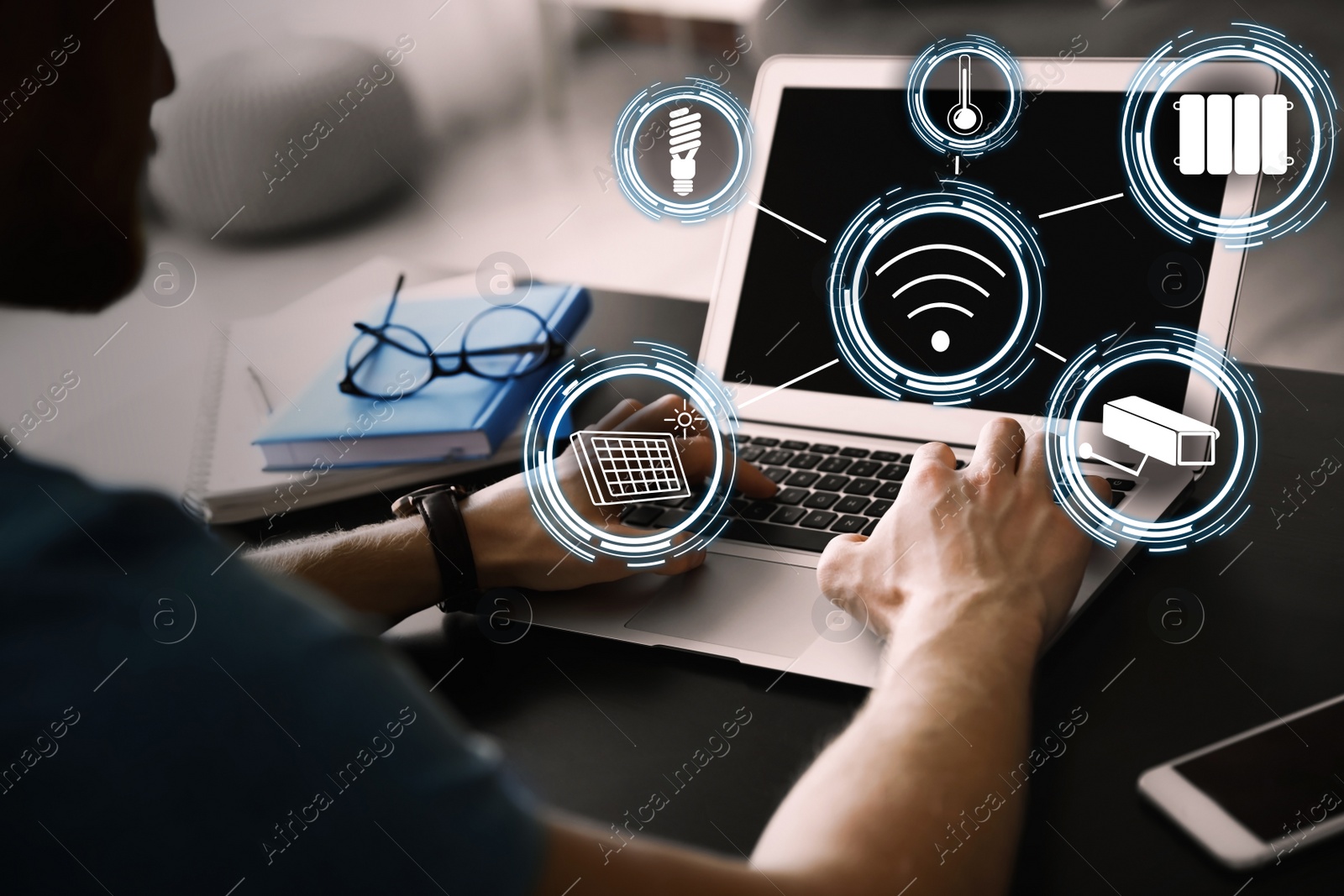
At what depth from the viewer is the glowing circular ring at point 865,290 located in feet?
2.92

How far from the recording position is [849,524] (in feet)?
2.67

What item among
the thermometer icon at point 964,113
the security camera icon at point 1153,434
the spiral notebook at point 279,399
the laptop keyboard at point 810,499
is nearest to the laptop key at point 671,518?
the laptop keyboard at point 810,499

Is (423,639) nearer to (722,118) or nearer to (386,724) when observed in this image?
(386,724)

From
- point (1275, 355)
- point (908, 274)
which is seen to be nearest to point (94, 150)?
point (908, 274)

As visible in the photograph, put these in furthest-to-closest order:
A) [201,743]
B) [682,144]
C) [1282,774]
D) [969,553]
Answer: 1. [682,144]
2. [969,553]
3. [1282,774]
4. [201,743]

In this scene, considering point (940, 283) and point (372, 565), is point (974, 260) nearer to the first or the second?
point (940, 283)

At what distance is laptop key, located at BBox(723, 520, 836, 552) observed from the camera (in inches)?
31.6

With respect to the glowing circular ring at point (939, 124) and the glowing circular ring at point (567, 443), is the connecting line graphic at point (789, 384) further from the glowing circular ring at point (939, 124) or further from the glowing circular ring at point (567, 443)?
the glowing circular ring at point (939, 124)

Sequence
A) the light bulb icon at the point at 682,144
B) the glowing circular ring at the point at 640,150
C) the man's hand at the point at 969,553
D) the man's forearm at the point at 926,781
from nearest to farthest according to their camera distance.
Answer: the man's forearm at the point at 926,781, the man's hand at the point at 969,553, the glowing circular ring at the point at 640,150, the light bulb icon at the point at 682,144

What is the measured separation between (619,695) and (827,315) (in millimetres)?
451

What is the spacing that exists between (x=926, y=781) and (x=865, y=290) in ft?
1.70

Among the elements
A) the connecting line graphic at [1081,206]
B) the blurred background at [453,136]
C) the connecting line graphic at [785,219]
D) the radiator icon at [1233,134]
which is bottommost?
the blurred background at [453,136]

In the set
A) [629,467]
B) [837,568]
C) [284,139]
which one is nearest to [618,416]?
[629,467]

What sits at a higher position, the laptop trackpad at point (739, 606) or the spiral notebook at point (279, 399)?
the laptop trackpad at point (739, 606)
